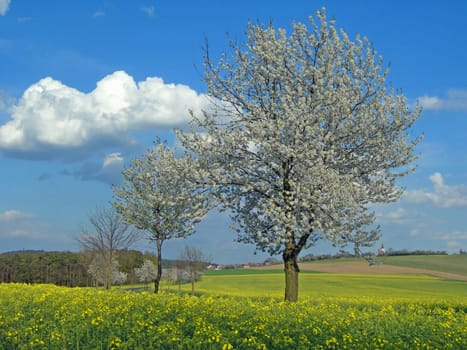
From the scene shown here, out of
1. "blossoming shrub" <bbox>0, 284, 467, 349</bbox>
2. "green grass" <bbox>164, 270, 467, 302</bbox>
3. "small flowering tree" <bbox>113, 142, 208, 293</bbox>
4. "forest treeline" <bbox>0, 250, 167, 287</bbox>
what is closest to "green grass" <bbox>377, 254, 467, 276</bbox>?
"green grass" <bbox>164, 270, 467, 302</bbox>

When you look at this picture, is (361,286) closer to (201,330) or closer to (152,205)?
(152,205)

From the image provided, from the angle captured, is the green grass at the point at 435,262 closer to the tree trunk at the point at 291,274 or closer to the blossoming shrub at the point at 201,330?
the tree trunk at the point at 291,274

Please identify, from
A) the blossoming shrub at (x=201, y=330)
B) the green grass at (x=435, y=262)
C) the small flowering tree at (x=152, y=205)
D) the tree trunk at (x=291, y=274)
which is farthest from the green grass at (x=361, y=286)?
the blossoming shrub at (x=201, y=330)

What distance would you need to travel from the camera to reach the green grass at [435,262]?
250 ft

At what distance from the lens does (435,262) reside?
82.2 m

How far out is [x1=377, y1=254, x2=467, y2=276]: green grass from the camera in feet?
250

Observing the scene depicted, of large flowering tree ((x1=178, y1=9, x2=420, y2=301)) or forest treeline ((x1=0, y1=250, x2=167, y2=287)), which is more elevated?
large flowering tree ((x1=178, y1=9, x2=420, y2=301))

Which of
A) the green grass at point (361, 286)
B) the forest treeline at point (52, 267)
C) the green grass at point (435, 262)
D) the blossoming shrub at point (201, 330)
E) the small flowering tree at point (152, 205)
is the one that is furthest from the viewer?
the forest treeline at point (52, 267)

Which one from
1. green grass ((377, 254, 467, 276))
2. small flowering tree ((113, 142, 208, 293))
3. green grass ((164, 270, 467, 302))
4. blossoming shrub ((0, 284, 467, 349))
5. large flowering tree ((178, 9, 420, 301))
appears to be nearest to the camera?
blossoming shrub ((0, 284, 467, 349))

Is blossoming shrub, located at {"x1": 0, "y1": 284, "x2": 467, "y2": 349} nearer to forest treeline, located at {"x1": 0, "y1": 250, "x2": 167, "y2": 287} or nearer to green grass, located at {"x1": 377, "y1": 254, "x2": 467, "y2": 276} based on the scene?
green grass, located at {"x1": 377, "y1": 254, "x2": 467, "y2": 276}

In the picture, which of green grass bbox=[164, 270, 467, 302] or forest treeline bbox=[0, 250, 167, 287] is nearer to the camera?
green grass bbox=[164, 270, 467, 302]

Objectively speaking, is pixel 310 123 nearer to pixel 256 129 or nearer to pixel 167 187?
pixel 256 129

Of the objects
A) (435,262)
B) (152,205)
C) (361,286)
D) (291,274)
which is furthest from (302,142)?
(435,262)

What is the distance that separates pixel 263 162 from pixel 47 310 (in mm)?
9919
